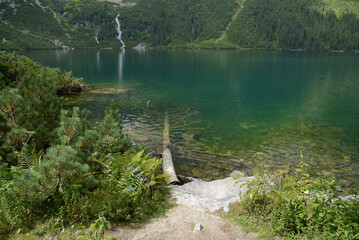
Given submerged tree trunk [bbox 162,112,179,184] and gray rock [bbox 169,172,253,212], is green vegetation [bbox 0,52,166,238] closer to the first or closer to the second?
gray rock [bbox 169,172,253,212]

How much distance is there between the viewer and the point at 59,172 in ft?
18.1

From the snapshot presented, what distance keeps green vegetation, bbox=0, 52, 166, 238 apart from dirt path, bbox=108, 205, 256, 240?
1.43 ft

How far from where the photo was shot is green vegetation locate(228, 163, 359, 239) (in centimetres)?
577

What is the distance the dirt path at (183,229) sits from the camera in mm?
6156

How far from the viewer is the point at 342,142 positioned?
17.9 m

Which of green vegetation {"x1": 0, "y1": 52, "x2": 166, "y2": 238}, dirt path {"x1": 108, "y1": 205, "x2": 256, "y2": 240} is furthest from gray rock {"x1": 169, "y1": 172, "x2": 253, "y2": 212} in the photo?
green vegetation {"x1": 0, "y1": 52, "x2": 166, "y2": 238}

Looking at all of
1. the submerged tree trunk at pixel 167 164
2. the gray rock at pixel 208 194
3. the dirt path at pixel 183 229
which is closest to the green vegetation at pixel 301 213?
the dirt path at pixel 183 229

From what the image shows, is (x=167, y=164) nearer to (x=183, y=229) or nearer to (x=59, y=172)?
(x=183, y=229)

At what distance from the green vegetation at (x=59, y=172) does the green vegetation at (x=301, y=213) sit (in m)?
2.88

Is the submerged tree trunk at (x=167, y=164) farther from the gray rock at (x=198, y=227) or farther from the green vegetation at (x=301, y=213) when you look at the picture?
the green vegetation at (x=301, y=213)

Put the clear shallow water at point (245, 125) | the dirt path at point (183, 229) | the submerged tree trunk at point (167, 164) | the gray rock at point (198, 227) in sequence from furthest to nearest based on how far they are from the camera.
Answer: the clear shallow water at point (245, 125)
the submerged tree trunk at point (167, 164)
the gray rock at point (198, 227)
the dirt path at point (183, 229)

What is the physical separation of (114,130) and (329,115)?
24.9m

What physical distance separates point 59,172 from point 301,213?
5.89 m

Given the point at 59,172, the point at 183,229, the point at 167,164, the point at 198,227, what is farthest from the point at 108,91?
the point at 198,227
